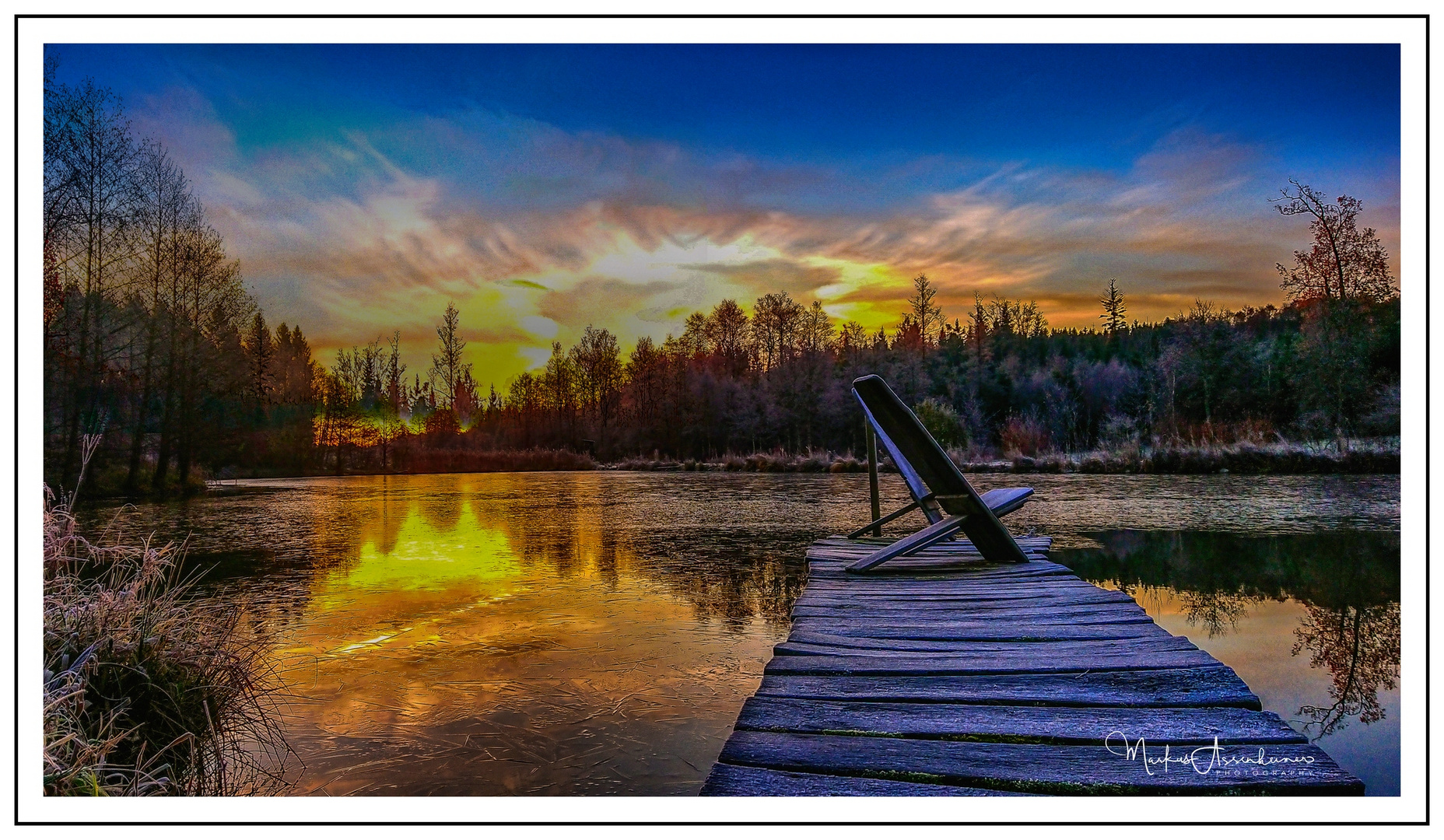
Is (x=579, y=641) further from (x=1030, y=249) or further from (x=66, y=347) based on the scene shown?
(x=1030, y=249)

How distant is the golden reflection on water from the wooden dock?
75 centimetres

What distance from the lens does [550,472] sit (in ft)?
90.1

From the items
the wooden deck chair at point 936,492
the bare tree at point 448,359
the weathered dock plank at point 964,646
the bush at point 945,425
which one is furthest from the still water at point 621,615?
the bare tree at point 448,359

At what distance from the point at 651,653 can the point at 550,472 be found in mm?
24175

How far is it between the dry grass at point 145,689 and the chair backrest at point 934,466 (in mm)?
3111

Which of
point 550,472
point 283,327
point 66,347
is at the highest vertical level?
point 283,327

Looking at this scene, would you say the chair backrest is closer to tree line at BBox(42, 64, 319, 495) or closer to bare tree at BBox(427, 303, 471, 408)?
tree line at BBox(42, 64, 319, 495)

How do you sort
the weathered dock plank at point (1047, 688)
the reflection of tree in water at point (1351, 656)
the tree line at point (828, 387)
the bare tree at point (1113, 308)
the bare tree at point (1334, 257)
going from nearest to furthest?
the weathered dock plank at point (1047, 688)
the reflection of tree in water at point (1351, 656)
the bare tree at point (1334, 257)
the bare tree at point (1113, 308)
the tree line at point (828, 387)

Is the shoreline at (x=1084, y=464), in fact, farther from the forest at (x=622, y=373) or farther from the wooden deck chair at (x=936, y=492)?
the wooden deck chair at (x=936, y=492)

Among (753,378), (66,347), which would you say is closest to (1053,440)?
(753,378)

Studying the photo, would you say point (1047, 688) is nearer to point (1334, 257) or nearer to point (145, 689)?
point (145, 689)

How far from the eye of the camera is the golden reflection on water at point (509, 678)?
104 inches

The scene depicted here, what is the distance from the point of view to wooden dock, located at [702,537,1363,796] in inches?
62.6

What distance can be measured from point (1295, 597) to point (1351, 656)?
1.36 meters
